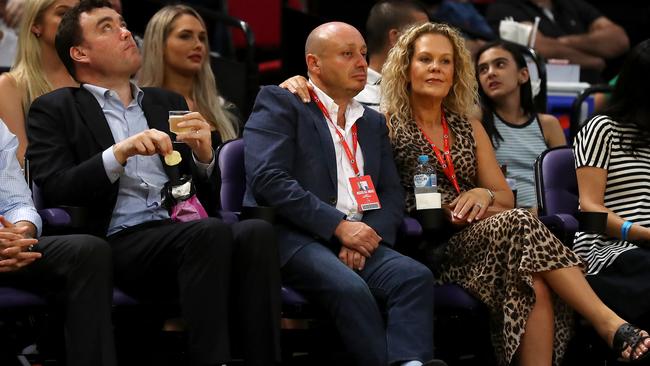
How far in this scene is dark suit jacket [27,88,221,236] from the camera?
3826 millimetres

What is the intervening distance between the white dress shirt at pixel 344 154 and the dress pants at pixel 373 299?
263mm

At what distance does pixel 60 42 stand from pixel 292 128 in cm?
94

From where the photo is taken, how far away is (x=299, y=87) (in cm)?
435

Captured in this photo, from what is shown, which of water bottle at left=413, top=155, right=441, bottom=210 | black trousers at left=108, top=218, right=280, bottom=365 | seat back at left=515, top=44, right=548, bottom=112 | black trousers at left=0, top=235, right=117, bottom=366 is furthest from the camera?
seat back at left=515, top=44, right=548, bottom=112

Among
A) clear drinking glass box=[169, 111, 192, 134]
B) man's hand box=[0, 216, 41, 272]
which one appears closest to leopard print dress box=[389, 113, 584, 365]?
clear drinking glass box=[169, 111, 192, 134]

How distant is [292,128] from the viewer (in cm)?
425

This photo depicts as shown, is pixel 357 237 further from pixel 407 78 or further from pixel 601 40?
pixel 601 40

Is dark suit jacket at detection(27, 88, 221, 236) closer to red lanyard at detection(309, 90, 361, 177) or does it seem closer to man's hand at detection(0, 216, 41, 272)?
man's hand at detection(0, 216, 41, 272)

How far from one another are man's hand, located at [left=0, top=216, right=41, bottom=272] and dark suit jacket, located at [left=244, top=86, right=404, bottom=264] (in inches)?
35.6

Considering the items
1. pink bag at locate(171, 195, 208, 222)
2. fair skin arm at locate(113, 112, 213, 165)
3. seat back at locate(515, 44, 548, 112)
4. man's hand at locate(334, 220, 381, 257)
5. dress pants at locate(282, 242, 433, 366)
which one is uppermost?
fair skin arm at locate(113, 112, 213, 165)

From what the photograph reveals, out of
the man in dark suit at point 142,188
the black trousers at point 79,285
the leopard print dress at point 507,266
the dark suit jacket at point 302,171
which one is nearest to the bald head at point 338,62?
the dark suit jacket at point 302,171

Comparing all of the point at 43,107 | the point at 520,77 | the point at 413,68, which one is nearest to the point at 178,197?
the point at 43,107

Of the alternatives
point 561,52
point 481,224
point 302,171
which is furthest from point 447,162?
point 561,52

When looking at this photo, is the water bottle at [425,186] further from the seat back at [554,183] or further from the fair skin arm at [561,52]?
the fair skin arm at [561,52]
